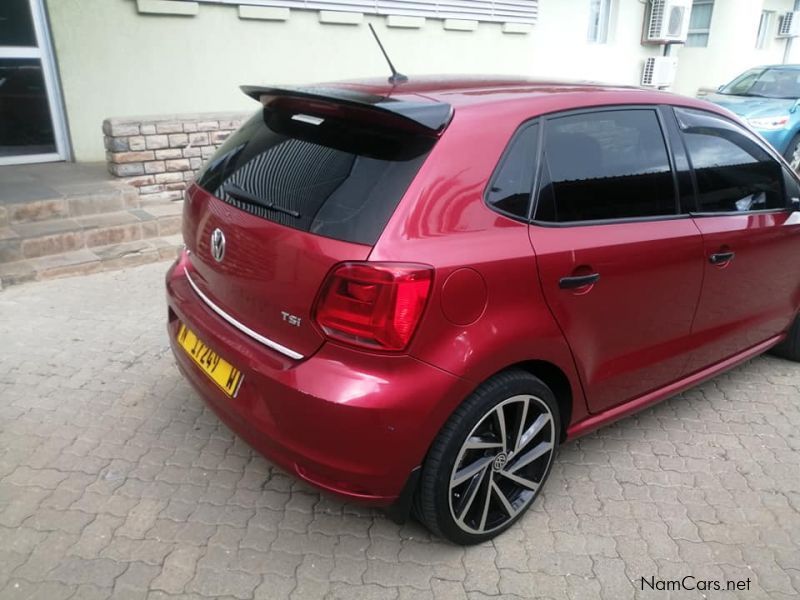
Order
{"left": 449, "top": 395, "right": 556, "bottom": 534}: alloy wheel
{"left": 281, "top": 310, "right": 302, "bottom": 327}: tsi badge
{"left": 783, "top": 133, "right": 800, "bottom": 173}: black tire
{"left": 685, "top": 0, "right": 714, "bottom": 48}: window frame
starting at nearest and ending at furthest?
{"left": 281, "top": 310, "right": 302, "bottom": 327}: tsi badge, {"left": 449, "top": 395, "right": 556, "bottom": 534}: alloy wheel, {"left": 783, "top": 133, "right": 800, "bottom": 173}: black tire, {"left": 685, "top": 0, "right": 714, "bottom": 48}: window frame

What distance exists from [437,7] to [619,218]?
752 centimetres

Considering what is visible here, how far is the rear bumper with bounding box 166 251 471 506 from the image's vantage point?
2.01m

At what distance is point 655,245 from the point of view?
8.66 feet

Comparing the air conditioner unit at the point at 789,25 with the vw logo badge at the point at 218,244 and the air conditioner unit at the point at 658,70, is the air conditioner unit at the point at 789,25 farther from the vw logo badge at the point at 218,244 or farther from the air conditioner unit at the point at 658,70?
the vw logo badge at the point at 218,244

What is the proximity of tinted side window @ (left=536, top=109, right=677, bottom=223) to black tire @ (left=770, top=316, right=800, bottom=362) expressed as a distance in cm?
172

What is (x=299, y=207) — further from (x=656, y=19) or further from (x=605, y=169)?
(x=656, y=19)

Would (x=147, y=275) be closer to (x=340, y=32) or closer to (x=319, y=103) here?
(x=319, y=103)

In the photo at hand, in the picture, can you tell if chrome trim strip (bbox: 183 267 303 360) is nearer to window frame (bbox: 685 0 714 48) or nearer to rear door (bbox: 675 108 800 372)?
rear door (bbox: 675 108 800 372)

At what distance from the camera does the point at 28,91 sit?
6.36 meters

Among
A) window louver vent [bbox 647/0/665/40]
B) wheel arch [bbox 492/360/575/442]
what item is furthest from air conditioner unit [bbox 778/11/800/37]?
wheel arch [bbox 492/360/575/442]

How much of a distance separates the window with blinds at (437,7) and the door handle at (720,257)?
6183 millimetres

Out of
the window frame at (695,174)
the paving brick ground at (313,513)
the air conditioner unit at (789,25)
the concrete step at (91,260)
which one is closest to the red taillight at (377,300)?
the paving brick ground at (313,513)

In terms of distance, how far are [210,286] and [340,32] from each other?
21.7 ft

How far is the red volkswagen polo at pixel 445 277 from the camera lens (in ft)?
6.66
